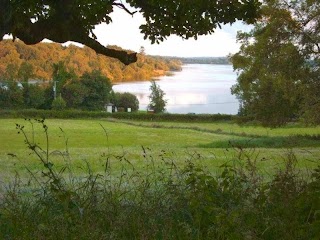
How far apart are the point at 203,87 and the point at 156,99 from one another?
337cm

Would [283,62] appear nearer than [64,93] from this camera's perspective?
Yes

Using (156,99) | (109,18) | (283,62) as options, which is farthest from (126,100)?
(109,18)

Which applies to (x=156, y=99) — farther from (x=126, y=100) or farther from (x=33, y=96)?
(x=33, y=96)

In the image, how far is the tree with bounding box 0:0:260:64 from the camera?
2.89 meters

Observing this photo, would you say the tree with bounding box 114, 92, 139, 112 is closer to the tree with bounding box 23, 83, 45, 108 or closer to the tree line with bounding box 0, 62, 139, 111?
the tree line with bounding box 0, 62, 139, 111

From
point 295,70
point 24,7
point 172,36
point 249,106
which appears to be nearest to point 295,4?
point 295,70

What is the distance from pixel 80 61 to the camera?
1309 centimetres

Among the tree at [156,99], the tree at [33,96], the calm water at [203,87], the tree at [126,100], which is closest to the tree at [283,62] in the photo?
the calm water at [203,87]

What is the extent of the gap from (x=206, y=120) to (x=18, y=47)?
11274mm

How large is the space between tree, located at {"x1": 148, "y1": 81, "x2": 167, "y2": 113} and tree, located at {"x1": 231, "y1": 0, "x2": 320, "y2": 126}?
14.2 ft

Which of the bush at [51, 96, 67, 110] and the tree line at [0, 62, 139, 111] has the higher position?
the tree line at [0, 62, 139, 111]

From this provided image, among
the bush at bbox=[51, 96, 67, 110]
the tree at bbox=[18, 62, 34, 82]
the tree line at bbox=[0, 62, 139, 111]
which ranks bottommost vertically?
the bush at bbox=[51, 96, 67, 110]

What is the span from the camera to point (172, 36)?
3.50m

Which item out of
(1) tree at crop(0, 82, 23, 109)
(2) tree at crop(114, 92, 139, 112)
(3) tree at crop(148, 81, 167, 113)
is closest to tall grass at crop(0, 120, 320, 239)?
(1) tree at crop(0, 82, 23, 109)
